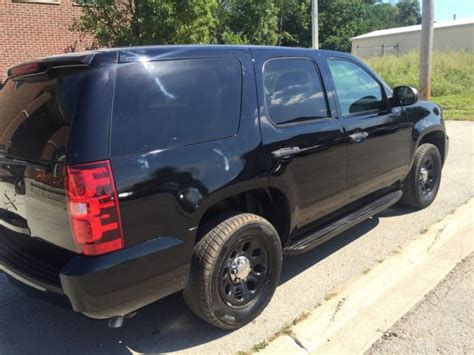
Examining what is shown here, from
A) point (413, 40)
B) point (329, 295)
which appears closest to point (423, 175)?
point (329, 295)

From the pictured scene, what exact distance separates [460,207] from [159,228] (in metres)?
4.08

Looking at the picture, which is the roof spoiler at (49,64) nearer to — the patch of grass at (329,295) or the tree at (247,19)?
the patch of grass at (329,295)

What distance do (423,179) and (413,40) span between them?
148 feet

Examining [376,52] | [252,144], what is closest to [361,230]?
[252,144]

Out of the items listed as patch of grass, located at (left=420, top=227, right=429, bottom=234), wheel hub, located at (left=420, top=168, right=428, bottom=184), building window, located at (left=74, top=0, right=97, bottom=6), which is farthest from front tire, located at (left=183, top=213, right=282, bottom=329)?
building window, located at (left=74, top=0, right=97, bottom=6)

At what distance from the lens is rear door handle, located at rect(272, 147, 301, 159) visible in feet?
11.1

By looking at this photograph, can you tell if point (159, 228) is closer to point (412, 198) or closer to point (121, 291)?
point (121, 291)

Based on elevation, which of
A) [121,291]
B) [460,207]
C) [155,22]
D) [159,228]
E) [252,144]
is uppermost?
[155,22]

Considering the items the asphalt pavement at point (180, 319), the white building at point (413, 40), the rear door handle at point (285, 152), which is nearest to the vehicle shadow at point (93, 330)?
the asphalt pavement at point (180, 319)

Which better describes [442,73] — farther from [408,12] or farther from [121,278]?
[408,12]

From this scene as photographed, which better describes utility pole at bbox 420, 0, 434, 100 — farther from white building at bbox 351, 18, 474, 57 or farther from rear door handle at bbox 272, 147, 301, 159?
white building at bbox 351, 18, 474, 57

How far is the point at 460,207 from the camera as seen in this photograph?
557cm

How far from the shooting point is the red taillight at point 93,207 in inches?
98.6

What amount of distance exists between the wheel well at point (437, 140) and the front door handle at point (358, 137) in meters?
1.50
